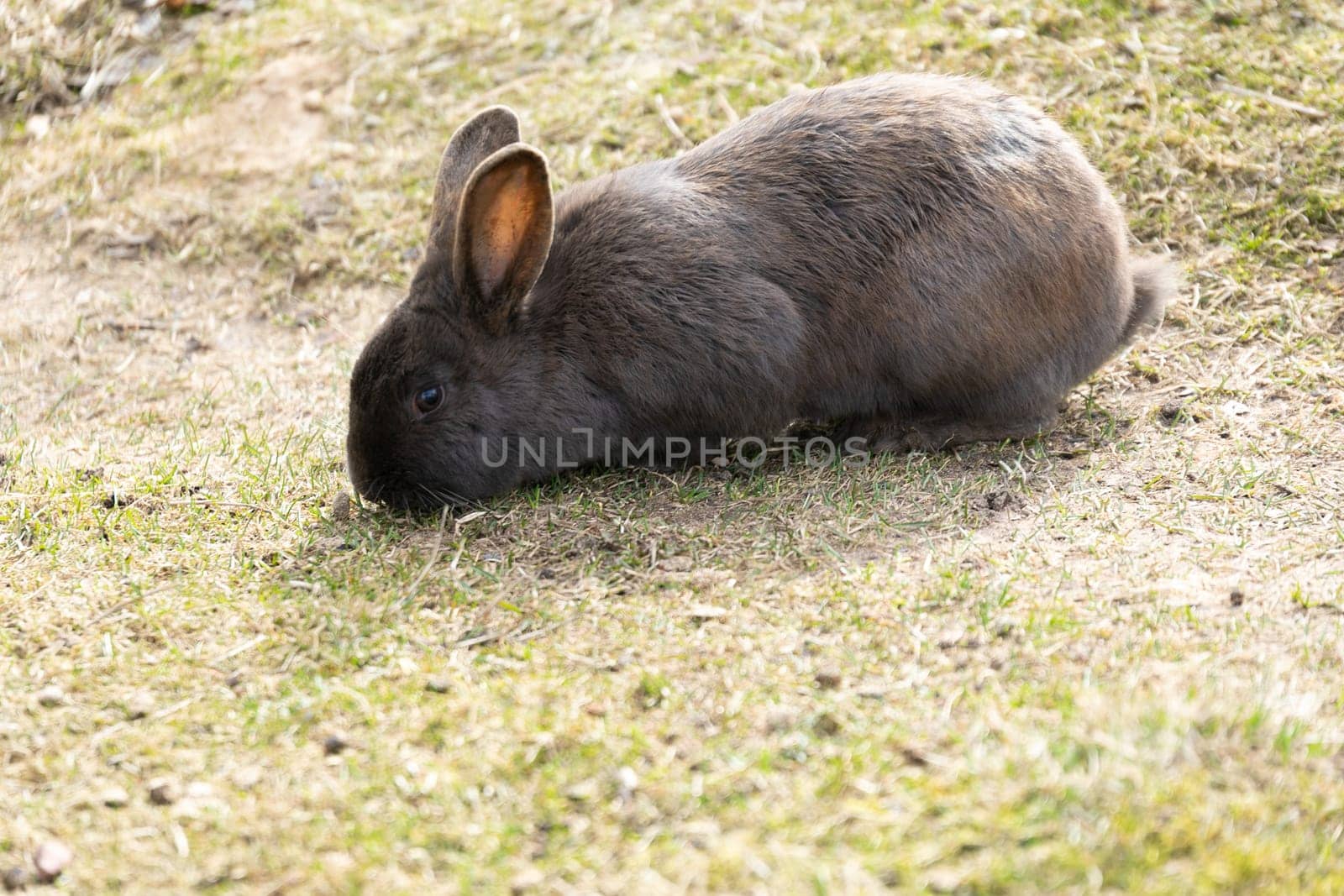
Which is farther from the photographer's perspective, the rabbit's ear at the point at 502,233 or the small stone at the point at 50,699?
the rabbit's ear at the point at 502,233

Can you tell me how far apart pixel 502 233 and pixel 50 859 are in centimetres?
261

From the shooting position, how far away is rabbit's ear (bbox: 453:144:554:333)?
4574 millimetres

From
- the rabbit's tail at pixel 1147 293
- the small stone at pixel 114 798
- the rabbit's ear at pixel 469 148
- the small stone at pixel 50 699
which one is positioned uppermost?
the rabbit's ear at pixel 469 148

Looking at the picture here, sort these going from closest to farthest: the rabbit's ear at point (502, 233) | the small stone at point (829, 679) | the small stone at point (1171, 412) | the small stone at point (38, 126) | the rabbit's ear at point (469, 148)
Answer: the small stone at point (829, 679)
the rabbit's ear at point (502, 233)
the rabbit's ear at point (469, 148)
the small stone at point (1171, 412)
the small stone at point (38, 126)

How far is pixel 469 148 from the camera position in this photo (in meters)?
5.35

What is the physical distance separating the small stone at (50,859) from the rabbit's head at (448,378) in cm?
196

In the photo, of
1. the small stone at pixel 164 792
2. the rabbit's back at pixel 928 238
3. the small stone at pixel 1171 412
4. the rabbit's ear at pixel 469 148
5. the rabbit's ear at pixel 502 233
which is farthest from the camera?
the small stone at pixel 1171 412

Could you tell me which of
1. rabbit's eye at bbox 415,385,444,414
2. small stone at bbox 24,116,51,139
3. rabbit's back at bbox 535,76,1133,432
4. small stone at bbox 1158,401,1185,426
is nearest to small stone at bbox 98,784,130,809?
rabbit's eye at bbox 415,385,444,414

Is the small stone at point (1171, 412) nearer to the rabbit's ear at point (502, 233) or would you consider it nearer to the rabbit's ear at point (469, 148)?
the rabbit's ear at point (502, 233)

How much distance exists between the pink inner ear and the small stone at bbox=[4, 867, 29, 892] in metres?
2.58

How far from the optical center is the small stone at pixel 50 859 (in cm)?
314

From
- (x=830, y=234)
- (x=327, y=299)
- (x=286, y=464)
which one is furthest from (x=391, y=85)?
(x=830, y=234)

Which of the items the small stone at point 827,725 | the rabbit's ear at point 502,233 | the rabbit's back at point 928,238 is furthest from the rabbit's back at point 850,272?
Result: the small stone at point 827,725

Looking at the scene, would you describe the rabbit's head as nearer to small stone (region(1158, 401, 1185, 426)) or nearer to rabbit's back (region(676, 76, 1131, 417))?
rabbit's back (region(676, 76, 1131, 417))
